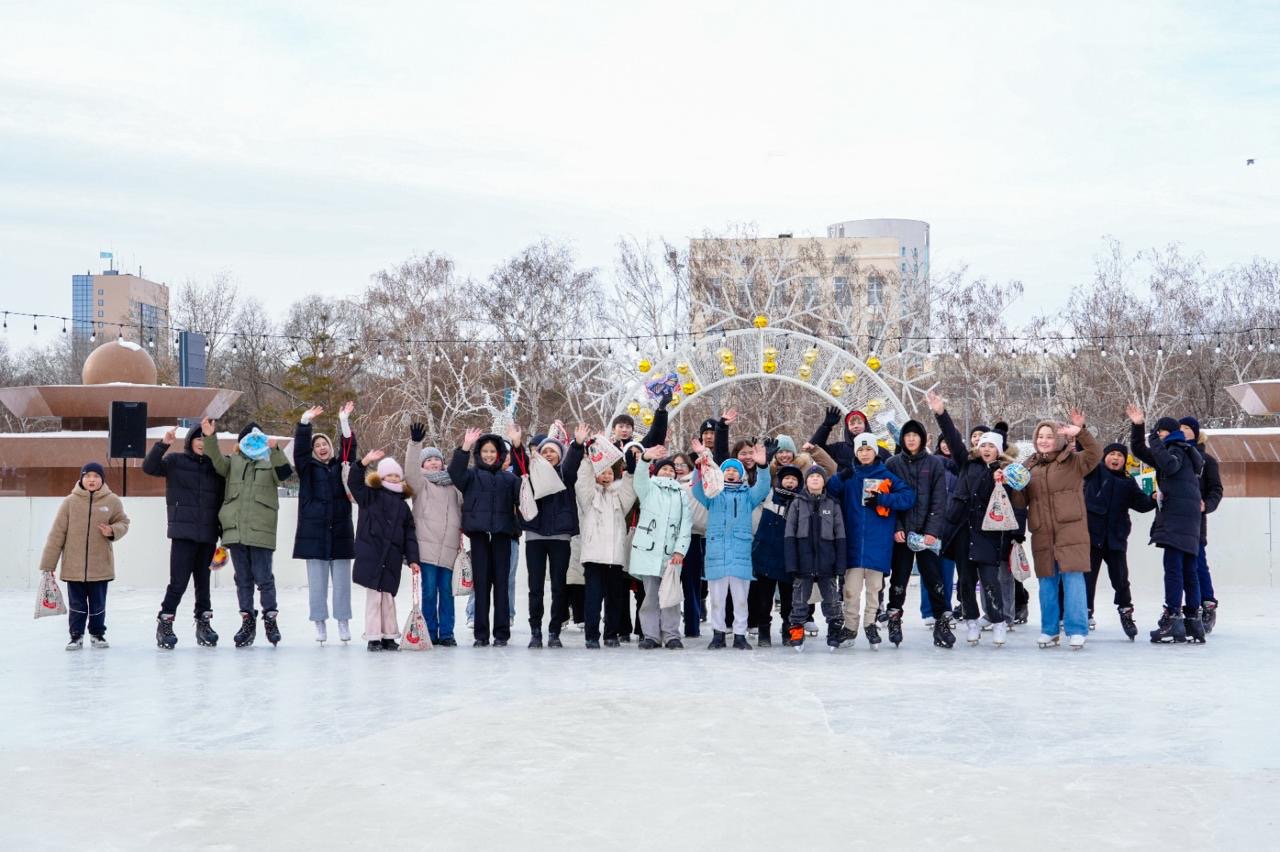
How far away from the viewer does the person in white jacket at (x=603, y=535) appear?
375 inches

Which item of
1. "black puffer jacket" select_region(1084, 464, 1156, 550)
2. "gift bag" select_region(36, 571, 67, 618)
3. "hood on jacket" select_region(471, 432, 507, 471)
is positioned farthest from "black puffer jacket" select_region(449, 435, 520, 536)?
"black puffer jacket" select_region(1084, 464, 1156, 550)

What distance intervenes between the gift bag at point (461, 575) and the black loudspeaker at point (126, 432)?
6.70m

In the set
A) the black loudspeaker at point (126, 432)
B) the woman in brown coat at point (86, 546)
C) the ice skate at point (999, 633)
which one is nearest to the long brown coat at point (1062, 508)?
the ice skate at point (999, 633)

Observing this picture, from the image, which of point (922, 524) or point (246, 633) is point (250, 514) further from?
point (922, 524)

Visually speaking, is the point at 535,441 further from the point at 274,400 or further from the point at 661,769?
the point at 274,400

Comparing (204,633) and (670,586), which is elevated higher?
(670,586)

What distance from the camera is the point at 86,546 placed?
9344 millimetres

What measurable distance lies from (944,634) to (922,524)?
2.60 feet

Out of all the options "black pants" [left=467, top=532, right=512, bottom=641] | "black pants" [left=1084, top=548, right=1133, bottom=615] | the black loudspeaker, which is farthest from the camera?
the black loudspeaker

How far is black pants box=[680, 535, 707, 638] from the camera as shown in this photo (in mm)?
9977

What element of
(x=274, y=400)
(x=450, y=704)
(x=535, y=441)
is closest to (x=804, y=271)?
(x=274, y=400)

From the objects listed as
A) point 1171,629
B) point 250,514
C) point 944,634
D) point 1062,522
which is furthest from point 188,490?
point 1171,629

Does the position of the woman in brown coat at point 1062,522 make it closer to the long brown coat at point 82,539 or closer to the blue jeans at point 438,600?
the blue jeans at point 438,600

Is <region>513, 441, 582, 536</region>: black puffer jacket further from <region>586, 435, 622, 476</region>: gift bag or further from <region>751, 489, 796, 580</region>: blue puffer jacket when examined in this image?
<region>751, 489, 796, 580</region>: blue puffer jacket
